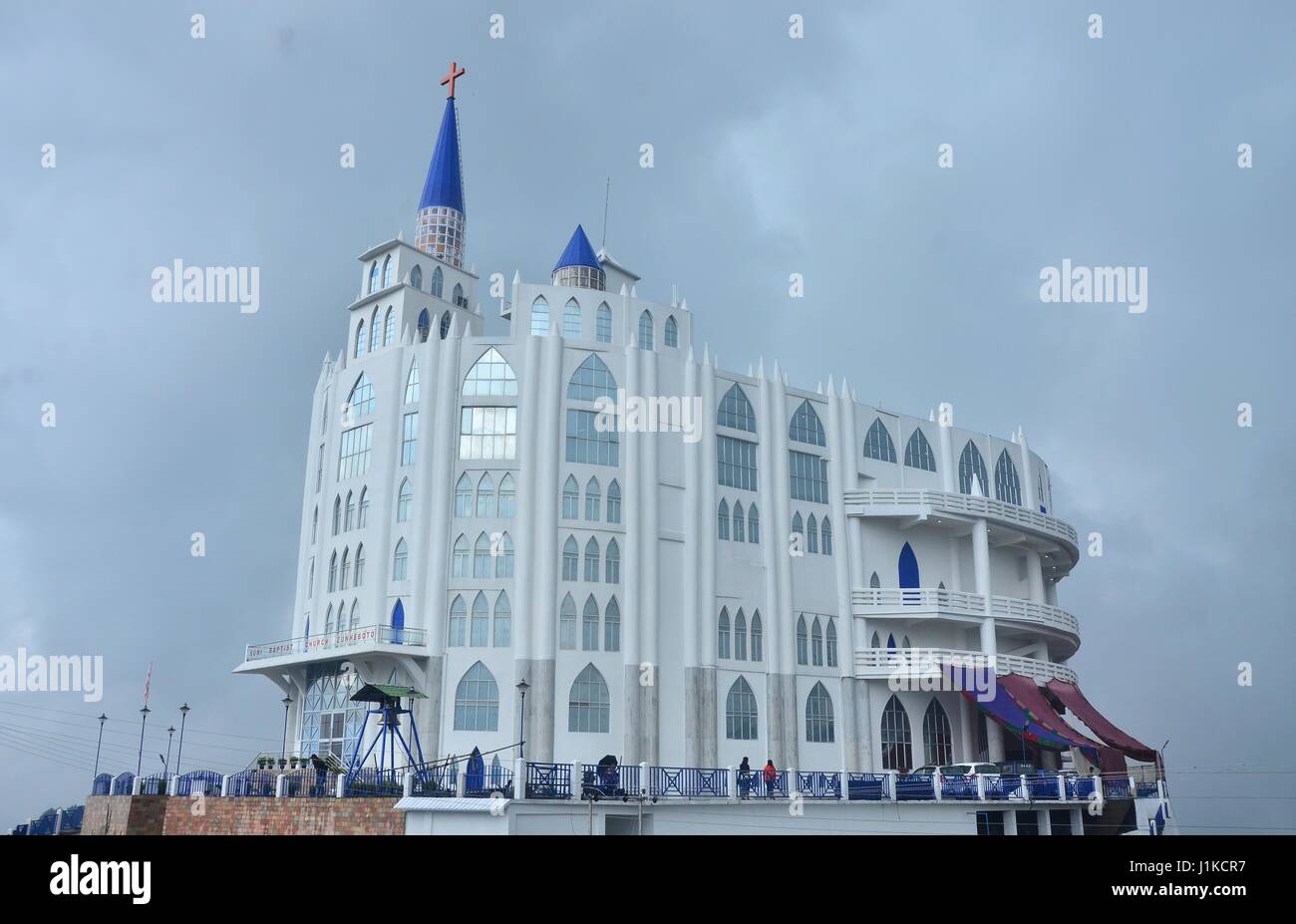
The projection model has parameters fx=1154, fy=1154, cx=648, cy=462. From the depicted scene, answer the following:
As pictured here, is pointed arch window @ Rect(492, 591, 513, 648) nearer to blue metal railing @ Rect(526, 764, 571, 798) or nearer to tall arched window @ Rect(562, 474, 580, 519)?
tall arched window @ Rect(562, 474, 580, 519)

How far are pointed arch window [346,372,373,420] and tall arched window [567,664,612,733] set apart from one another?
42.2ft

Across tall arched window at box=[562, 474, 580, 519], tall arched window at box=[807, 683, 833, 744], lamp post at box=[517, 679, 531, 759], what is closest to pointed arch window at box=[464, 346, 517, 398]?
tall arched window at box=[562, 474, 580, 519]

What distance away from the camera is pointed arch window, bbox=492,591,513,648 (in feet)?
127

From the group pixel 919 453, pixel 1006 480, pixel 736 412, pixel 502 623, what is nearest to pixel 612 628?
pixel 502 623

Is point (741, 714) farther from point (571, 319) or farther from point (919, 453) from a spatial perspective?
point (571, 319)

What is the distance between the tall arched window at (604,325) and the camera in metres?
43.9

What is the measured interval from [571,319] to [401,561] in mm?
11147

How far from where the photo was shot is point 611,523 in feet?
133

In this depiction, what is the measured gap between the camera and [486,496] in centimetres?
4003

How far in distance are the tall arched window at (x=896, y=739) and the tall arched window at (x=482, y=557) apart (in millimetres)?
17184

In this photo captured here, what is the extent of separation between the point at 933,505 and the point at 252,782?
28.2 metres

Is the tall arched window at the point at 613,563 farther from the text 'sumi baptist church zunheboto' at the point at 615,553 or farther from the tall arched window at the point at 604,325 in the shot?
the tall arched window at the point at 604,325
